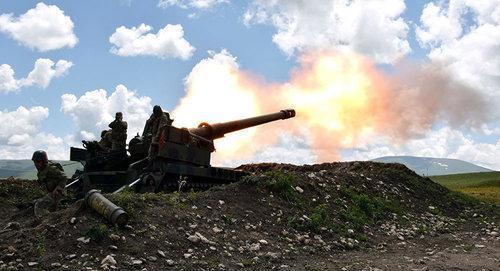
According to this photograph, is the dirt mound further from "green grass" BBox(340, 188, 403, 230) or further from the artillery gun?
the artillery gun

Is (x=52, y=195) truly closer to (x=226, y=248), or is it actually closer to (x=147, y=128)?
(x=226, y=248)

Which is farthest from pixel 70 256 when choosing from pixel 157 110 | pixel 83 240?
pixel 157 110

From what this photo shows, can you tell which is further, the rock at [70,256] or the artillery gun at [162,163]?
the artillery gun at [162,163]

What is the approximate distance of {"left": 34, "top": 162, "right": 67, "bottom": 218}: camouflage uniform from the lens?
14.2 m

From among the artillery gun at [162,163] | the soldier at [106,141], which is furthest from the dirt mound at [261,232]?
the soldier at [106,141]

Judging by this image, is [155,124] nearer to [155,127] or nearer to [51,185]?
[155,127]

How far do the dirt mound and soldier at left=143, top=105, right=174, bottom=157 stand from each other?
3.82 meters

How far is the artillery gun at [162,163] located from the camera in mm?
19250

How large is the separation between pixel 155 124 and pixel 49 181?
6.97 meters

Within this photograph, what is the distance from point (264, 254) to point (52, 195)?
6.20 meters

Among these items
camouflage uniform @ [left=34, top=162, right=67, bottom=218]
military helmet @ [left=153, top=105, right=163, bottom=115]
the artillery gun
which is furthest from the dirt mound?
military helmet @ [left=153, top=105, right=163, bottom=115]

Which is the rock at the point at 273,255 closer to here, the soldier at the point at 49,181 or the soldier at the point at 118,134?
the soldier at the point at 49,181

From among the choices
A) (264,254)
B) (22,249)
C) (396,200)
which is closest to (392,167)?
(396,200)

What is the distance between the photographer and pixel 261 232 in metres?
14.7
